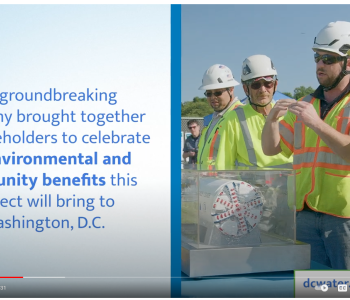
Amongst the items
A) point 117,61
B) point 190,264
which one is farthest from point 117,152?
point 190,264

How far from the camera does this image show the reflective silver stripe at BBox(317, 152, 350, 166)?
2.08 m

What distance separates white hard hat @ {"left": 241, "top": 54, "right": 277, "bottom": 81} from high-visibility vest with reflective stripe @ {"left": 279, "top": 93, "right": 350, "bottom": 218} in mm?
493

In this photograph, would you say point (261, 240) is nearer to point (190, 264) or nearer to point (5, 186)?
point (190, 264)

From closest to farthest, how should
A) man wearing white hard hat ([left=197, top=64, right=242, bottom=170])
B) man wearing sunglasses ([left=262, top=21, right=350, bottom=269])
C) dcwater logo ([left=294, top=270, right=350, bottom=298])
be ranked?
dcwater logo ([left=294, top=270, right=350, bottom=298]) → man wearing sunglasses ([left=262, top=21, right=350, bottom=269]) → man wearing white hard hat ([left=197, top=64, right=242, bottom=170])

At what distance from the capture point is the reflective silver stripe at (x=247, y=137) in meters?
2.81

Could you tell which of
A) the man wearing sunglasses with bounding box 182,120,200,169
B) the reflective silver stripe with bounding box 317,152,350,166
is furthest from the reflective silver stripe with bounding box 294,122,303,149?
the man wearing sunglasses with bounding box 182,120,200,169

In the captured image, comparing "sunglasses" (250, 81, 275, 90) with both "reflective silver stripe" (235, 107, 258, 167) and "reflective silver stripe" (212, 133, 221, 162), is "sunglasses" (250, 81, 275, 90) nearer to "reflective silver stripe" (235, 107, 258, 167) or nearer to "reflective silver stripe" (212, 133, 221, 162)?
"reflective silver stripe" (235, 107, 258, 167)

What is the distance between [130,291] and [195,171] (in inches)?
18.7

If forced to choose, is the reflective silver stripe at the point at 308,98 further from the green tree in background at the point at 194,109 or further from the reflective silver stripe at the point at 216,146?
the reflective silver stripe at the point at 216,146

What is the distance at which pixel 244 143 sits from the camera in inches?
113

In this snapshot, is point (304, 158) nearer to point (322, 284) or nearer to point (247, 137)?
point (322, 284)

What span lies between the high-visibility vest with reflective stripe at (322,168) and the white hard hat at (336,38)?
18 cm

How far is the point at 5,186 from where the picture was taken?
1841 millimetres

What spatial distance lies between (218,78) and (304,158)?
3.74 feet
